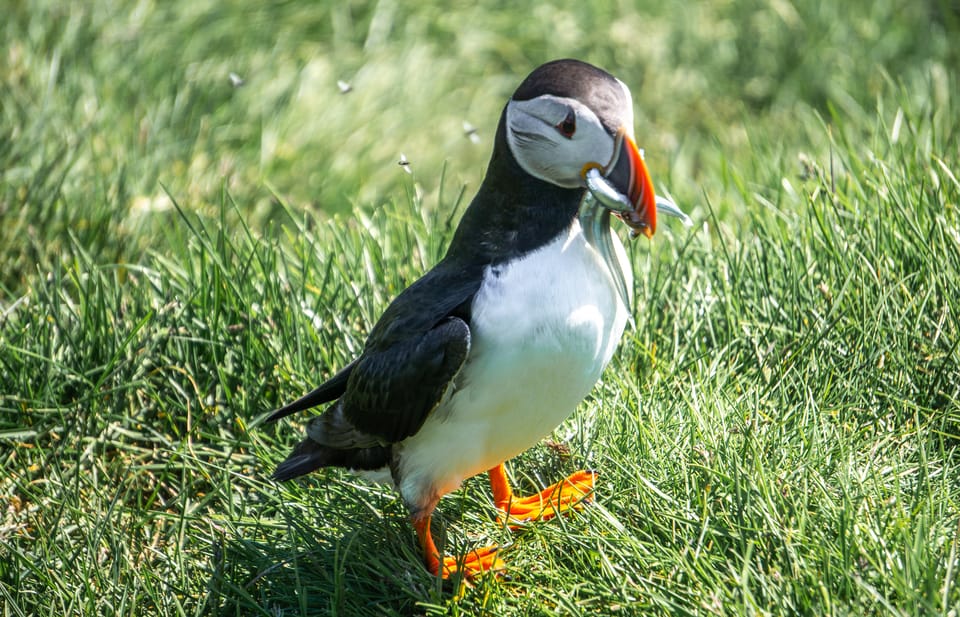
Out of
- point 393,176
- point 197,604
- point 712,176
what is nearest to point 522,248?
point 197,604

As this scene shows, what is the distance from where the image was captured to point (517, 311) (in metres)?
2.64

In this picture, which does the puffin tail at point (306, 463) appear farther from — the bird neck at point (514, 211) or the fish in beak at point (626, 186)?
the fish in beak at point (626, 186)

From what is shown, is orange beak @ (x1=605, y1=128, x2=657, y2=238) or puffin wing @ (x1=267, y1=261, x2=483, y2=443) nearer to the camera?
orange beak @ (x1=605, y1=128, x2=657, y2=238)

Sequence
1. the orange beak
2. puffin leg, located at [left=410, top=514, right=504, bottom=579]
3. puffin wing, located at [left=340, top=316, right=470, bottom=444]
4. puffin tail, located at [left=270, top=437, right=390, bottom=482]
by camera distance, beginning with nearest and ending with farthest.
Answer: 1. the orange beak
2. puffin wing, located at [left=340, top=316, right=470, bottom=444]
3. puffin leg, located at [left=410, top=514, right=504, bottom=579]
4. puffin tail, located at [left=270, top=437, right=390, bottom=482]

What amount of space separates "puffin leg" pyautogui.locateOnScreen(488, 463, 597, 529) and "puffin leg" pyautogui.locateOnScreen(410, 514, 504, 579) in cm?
11

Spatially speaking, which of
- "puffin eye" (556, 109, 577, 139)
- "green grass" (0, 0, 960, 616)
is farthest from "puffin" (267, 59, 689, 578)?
"green grass" (0, 0, 960, 616)

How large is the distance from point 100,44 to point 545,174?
3786 millimetres

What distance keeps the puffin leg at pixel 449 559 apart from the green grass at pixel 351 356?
0.05 metres

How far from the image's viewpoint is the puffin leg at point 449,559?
2.83m

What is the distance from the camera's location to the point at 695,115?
6.66 metres

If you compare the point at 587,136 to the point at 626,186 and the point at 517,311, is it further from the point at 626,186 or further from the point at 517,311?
the point at 517,311

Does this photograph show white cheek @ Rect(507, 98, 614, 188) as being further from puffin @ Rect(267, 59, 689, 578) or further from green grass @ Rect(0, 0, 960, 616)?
green grass @ Rect(0, 0, 960, 616)

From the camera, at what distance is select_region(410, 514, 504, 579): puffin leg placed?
2.83 meters

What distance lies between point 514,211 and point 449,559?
38.0 inches
